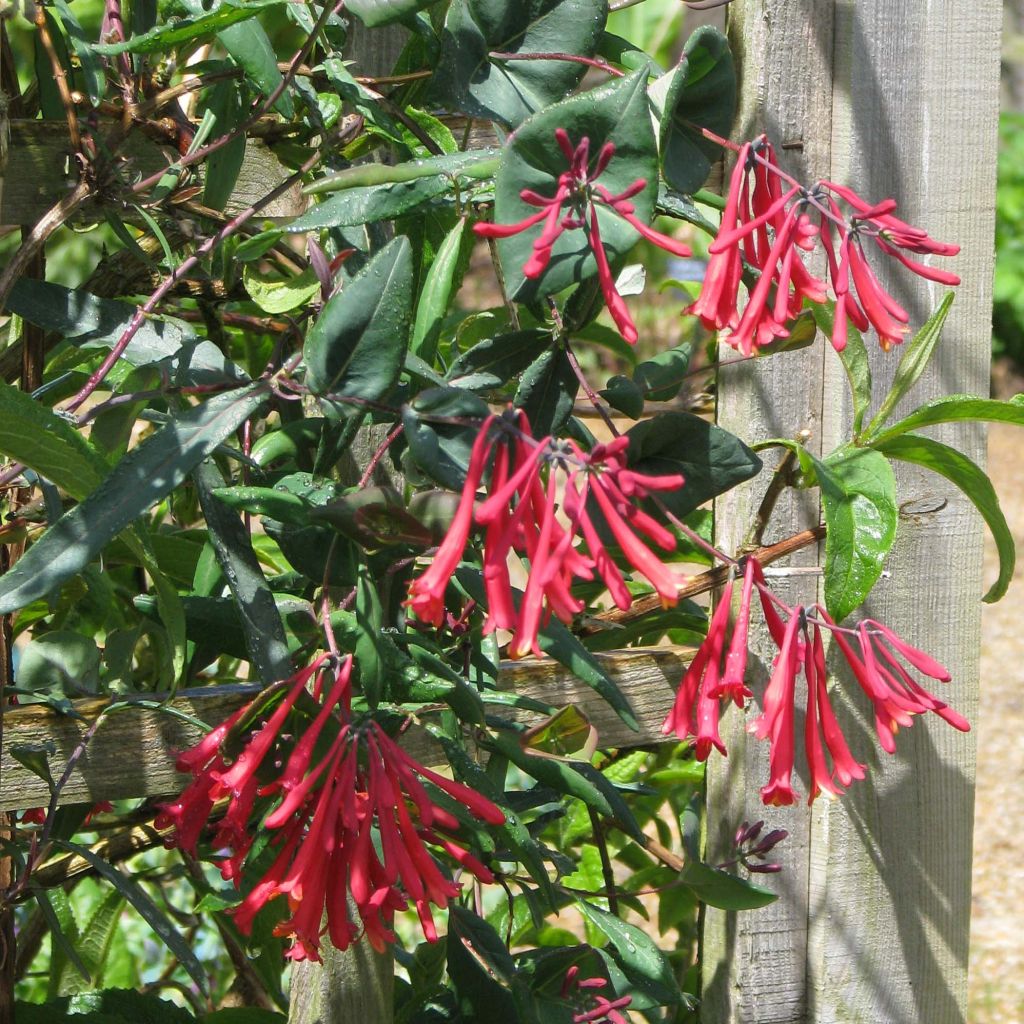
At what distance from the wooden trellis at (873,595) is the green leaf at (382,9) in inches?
11.1

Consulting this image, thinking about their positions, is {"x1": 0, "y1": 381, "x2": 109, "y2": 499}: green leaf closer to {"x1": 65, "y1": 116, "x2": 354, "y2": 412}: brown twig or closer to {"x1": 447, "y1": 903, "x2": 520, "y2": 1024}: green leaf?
{"x1": 65, "y1": 116, "x2": 354, "y2": 412}: brown twig

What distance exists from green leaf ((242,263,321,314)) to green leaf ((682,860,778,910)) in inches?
19.2

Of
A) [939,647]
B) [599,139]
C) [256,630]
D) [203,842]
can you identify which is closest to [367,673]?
[256,630]

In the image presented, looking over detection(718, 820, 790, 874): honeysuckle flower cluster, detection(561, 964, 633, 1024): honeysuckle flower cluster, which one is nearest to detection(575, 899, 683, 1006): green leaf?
detection(561, 964, 633, 1024): honeysuckle flower cluster

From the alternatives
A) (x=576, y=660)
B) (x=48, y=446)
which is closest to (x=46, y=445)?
(x=48, y=446)

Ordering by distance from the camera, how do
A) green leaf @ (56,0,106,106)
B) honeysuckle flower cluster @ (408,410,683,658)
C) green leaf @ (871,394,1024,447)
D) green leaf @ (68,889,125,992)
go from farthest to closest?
1. green leaf @ (68,889,125,992)
2. green leaf @ (871,394,1024,447)
3. green leaf @ (56,0,106,106)
4. honeysuckle flower cluster @ (408,410,683,658)

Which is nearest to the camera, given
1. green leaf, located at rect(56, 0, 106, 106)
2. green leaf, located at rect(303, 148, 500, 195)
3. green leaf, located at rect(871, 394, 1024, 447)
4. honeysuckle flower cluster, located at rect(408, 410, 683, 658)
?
honeysuckle flower cluster, located at rect(408, 410, 683, 658)

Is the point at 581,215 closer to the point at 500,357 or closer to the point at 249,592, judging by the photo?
the point at 500,357

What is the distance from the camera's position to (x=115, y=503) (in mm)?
573

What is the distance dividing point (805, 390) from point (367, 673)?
57 cm

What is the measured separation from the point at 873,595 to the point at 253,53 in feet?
2.26

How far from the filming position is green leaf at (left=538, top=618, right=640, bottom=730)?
2.44 ft

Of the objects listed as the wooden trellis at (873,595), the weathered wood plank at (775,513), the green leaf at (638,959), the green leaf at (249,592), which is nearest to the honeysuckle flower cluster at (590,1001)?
the green leaf at (638,959)

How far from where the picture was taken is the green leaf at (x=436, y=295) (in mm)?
681
